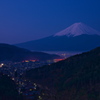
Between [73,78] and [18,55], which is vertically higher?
[18,55]

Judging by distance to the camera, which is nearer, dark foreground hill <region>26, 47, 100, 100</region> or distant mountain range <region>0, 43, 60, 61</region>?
dark foreground hill <region>26, 47, 100, 100</region>

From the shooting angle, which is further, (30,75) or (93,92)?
(30,75)

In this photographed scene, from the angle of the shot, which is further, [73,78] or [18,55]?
[18,55]

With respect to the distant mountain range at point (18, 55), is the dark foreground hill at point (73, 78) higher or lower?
lower

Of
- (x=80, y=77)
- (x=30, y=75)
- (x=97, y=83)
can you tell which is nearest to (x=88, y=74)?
(x=80, y=77)

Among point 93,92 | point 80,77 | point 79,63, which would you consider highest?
point 79,63

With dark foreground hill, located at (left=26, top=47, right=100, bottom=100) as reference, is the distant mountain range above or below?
above

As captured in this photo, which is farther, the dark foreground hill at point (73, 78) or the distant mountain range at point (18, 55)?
the distant mountain range at point (18, 55)

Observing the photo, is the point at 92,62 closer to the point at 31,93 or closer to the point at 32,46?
the point at 31,93
